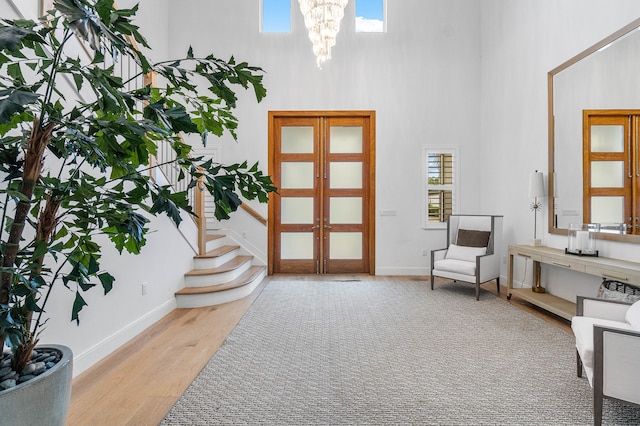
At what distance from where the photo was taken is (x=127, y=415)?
1965mm

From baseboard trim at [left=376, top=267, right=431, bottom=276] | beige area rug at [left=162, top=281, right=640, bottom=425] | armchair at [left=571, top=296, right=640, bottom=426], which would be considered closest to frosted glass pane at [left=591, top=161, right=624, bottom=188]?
beige area rug at [left=162, top=281, right=640, bottom=425]

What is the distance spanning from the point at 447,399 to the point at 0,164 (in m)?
2.44

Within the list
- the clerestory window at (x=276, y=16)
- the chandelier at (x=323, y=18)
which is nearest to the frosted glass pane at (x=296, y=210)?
the chandelier at (x=323, y=18)

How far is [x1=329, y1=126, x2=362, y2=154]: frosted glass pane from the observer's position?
6.03m

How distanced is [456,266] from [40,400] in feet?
14.4

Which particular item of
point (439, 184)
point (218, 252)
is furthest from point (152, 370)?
point (439, 184)

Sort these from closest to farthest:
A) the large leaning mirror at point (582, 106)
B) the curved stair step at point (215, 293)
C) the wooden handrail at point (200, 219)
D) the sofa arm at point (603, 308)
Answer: the sofa arm at point (603, 308)
the large leaning mirror at point (582, 106)
the curved stair step at point (215, 293)
the wooden handrail at point (200, 219)

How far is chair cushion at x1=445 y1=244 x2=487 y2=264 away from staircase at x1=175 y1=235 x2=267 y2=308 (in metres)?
2.79

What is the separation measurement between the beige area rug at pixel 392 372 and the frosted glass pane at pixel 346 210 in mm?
2219

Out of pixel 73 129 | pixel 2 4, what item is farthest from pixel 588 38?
pixel 2 4

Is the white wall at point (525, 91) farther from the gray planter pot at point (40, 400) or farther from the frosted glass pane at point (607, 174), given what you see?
the gray planter pot at point (40, 400)

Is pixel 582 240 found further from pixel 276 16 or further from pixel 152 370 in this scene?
pixel 276 16

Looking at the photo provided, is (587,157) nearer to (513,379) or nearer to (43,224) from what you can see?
(513,379)

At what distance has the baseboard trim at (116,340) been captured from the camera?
2.49 meters
